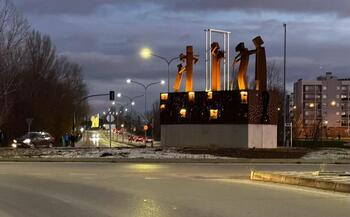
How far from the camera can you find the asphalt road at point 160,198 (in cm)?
1269

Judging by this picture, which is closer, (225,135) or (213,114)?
(225,135)

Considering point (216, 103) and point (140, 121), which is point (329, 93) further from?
point (216, 103)

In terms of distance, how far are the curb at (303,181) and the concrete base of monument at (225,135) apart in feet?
78.6

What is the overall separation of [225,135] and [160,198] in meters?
32.0

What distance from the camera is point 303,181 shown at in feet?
62.0

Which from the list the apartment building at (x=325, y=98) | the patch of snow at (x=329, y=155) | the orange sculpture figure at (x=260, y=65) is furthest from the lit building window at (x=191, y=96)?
the apartment building at (x=325, y=98)

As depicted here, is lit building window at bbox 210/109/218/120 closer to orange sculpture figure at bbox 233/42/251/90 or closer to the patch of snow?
orange sculpture figure at bbox 233/42/251/90

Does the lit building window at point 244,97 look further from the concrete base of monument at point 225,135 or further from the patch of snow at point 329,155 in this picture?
the patch of snow at point 329,155

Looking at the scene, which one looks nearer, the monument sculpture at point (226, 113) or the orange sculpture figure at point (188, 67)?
the monument sculpture at point (226, 113)

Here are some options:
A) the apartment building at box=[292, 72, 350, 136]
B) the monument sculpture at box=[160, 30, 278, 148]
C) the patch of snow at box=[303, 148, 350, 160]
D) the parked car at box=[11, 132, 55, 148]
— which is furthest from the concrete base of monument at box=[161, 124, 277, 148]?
the apartment building at box=[292, 72, 350, 136]

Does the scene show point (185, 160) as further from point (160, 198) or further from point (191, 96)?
point (160, 198)

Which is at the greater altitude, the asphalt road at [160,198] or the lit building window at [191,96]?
the lit building window at [191,96]

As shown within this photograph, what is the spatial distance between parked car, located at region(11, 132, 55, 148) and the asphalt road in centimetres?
3060

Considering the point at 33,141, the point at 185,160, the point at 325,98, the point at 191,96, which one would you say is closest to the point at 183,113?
the point at 191,96
